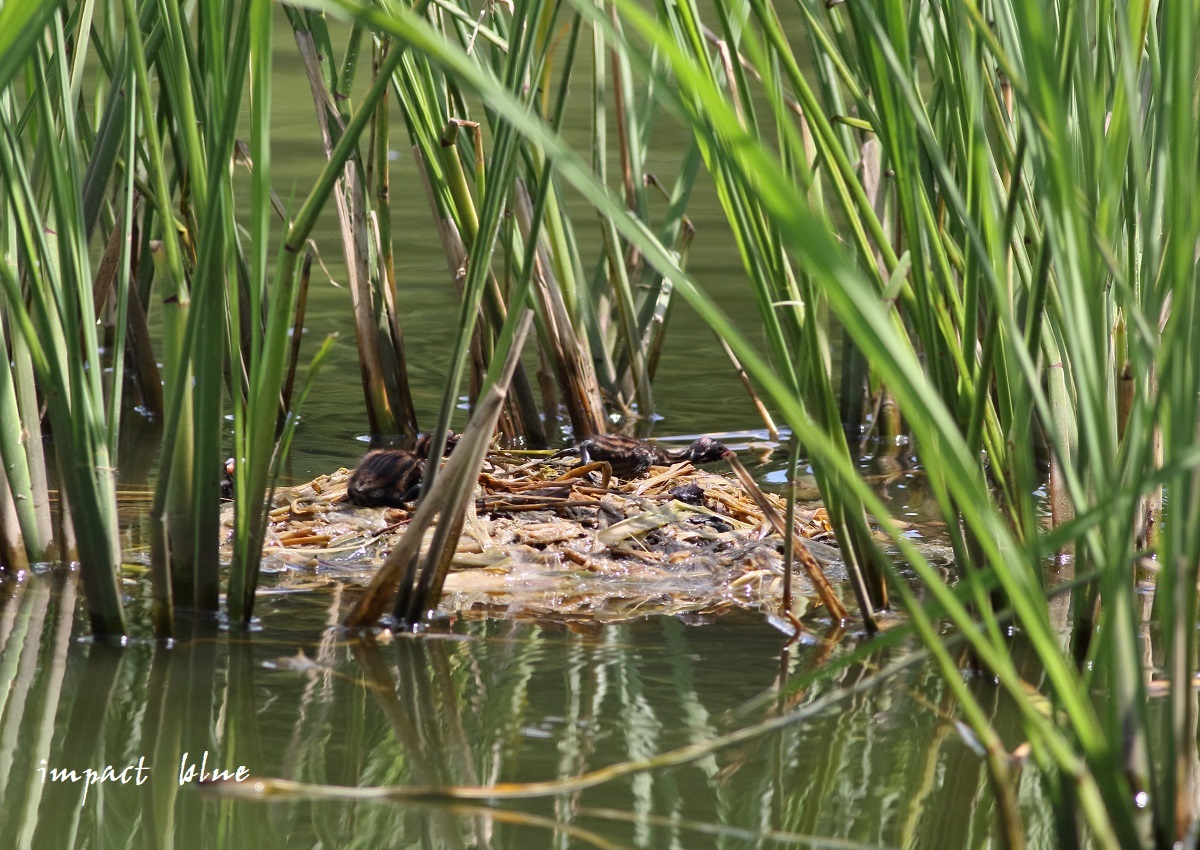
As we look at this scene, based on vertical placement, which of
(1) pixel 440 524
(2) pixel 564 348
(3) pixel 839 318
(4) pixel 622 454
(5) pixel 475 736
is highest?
(2) pixel 564 348

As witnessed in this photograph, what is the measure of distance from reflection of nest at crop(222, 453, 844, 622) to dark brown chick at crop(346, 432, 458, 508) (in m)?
0.03

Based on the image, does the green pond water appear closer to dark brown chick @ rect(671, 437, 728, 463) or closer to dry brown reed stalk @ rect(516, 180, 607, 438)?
dark brown chick @ rect(671, 437, 728, 463)

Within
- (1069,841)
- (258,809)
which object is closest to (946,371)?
(1069,841)

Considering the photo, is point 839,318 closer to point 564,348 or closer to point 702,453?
point 702,453

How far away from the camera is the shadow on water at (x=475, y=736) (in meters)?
1.63

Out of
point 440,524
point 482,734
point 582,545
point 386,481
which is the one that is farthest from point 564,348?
point 482,734

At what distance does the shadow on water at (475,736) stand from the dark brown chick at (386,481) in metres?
0.61

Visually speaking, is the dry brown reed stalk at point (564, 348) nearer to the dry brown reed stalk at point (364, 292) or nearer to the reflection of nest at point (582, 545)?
the dry brown reed stalk at point (364, 292)

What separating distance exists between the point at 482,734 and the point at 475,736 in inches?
0.4

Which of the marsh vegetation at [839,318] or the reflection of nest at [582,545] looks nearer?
the marsh vegetation at [839,318]

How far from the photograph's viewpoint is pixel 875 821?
5.50 feet

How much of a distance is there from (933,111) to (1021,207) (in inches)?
13.7

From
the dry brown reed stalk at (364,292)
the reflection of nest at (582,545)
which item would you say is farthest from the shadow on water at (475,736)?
the dry brown reed stalk at (364,292)

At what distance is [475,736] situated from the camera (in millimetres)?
1929
